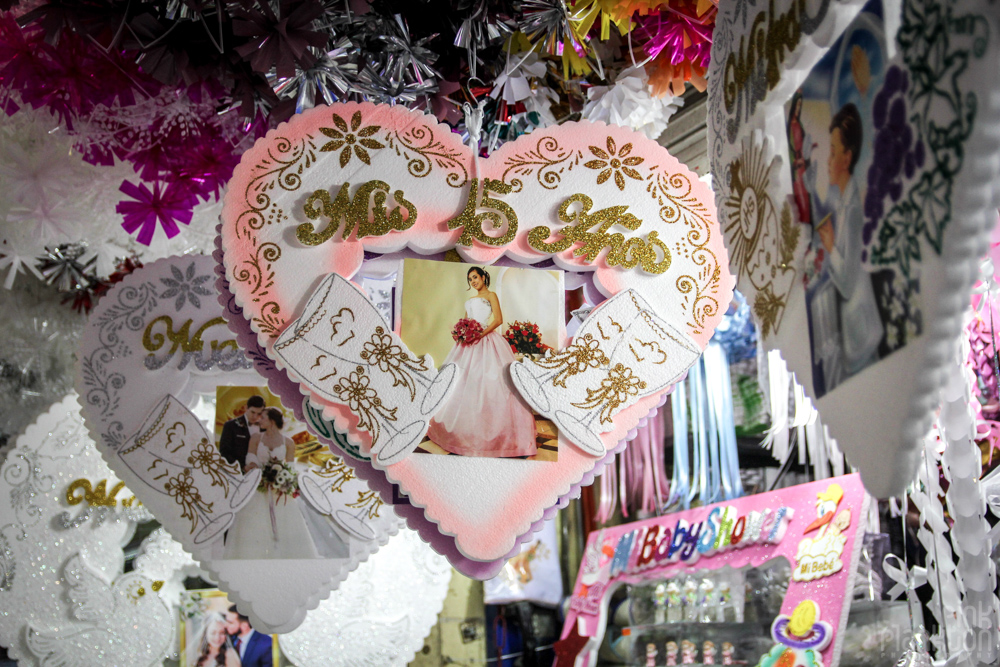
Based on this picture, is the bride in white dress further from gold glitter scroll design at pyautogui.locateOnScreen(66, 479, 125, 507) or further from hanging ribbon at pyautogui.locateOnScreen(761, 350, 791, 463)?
hanging ribbon at pyautogui.locateOnScreen(761, 350, 791, 463)

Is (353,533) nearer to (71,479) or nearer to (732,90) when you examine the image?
(71,479)

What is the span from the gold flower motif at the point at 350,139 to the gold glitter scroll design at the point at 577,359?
1.43 feet

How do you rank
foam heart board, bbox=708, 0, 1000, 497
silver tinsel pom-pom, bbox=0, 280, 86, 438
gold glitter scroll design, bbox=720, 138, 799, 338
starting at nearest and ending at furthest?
foam heart board, bbox=708, 0, 1000, 497
gold glitter scroll design, bbox=720, 138, 799, 338
silver tinsel pom-pom, bbox=0, 280, 86, 438

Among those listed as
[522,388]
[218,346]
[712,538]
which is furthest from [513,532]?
[712,538]

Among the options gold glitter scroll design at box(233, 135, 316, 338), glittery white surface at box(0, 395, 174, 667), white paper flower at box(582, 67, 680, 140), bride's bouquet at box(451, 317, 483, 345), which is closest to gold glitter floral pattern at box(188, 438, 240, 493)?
gold glitter scroll design at box(233, 135, 316, 338)

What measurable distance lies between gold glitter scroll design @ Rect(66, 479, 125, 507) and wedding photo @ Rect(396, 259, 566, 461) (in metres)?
1.52

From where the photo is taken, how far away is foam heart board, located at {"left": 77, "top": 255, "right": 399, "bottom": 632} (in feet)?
5.83

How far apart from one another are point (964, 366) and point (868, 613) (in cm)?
92

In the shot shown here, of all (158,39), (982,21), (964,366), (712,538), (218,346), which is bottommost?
(712,538)

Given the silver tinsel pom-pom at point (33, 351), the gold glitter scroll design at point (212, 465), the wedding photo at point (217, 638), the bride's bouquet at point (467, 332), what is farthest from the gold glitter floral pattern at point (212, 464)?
the silver tinsel pom-pom at point (33, 351)

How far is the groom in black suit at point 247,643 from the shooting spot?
8.73 feet

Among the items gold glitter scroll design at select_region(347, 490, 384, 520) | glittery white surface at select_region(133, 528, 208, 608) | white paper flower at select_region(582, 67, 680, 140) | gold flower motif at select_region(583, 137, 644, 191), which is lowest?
glittery white surface at select_region(133, 528, 208, 608)

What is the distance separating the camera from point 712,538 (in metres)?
2.37

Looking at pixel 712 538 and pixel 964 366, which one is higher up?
pixel 964 366
